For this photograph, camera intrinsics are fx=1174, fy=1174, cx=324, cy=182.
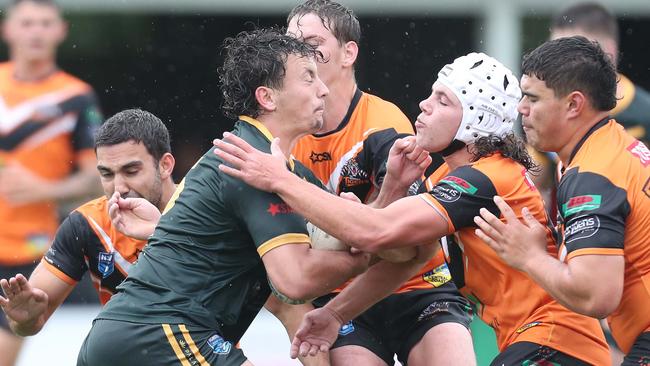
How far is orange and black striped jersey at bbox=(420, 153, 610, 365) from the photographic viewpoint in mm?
5484

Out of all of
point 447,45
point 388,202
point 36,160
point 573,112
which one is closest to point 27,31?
point 36,160

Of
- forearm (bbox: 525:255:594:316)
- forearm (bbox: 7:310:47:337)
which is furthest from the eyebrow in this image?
forearm (bbox: 525:255:594:316)

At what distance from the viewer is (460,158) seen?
19.6ft

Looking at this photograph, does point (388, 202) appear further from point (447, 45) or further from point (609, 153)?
point (447, 45)

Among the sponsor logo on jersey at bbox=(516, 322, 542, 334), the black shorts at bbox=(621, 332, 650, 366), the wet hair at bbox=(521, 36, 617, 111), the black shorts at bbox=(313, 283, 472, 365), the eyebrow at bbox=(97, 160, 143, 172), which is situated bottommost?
the black shorts at bbox=(313, 283, 472, 365)

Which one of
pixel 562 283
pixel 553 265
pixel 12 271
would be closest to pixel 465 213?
pixel 553 265

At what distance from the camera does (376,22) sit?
571 inches

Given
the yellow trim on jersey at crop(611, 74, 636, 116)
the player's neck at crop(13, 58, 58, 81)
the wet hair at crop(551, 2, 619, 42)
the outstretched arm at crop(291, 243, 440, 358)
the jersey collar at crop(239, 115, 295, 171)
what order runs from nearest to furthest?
1. the jersey collar at crop(239, 115, 295, 171)
2. the outstretched arm at crop(291, 243, 440, 358)
3. the yellow trim on jersey at crop(611, 74, 636, 116)
4. the wet hair at crop(551, 2, 619, 42)
5. the player's neck at crop(13, 58, 58, 81)

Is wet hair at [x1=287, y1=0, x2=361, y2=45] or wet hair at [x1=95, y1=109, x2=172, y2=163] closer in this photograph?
wet hair at [x1=95, y1=109, x2=172, y2=163]

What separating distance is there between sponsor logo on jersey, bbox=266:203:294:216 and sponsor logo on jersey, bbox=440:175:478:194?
77 cm

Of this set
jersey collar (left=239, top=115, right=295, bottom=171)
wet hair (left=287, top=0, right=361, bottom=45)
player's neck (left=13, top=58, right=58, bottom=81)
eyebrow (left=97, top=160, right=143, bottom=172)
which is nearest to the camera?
jersey collar (left=239, top=115, right=295, bottom=171)

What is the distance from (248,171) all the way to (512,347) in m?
1.50

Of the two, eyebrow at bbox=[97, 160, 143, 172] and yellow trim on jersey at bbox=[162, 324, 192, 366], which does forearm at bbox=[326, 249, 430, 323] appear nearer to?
yellow trim on jersey at bbox=[162, 324, 192, 366]

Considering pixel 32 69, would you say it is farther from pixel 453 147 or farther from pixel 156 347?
pixel 156 347
